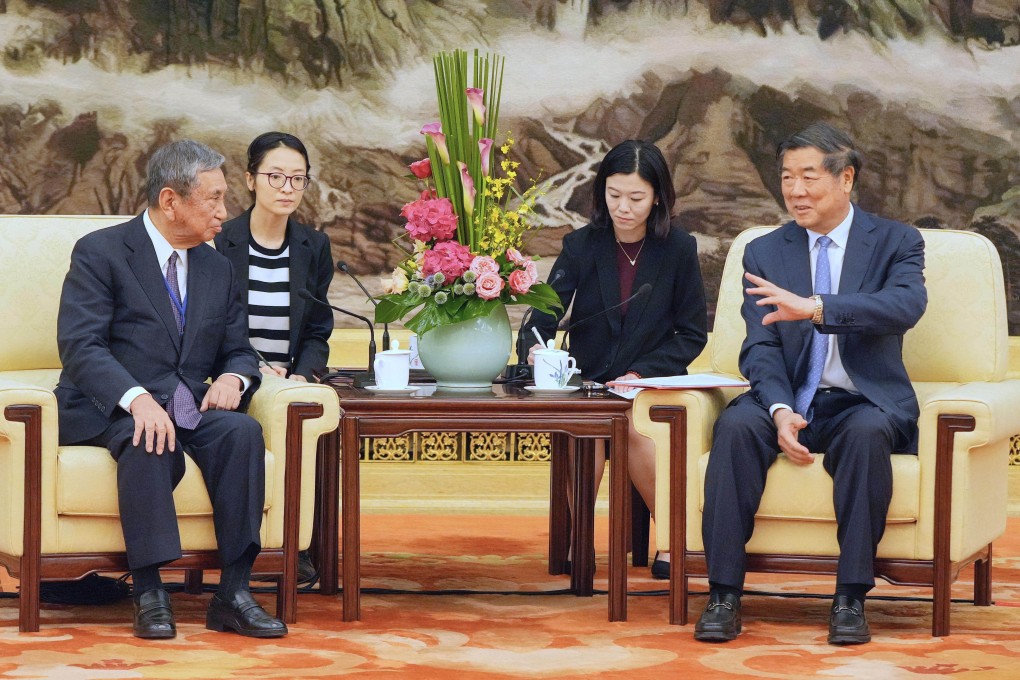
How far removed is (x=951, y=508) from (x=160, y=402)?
2.12 meters

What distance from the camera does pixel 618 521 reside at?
377 centimetres

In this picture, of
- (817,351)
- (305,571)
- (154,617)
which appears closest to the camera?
(154,617)

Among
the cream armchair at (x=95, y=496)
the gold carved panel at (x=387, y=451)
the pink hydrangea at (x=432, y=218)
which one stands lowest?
the gold carved panel at (x=387, y=451)

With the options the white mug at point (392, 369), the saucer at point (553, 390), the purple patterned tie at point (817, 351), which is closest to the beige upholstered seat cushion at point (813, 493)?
the purple patterned tie at point (817, 351)

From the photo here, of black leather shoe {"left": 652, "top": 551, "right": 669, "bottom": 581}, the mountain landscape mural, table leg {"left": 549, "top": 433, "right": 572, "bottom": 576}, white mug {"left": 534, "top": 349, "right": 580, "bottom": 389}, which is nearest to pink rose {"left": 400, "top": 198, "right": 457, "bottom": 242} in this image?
white mug {"left": 534, "top": 349, "right": 580, "bottom": 389}

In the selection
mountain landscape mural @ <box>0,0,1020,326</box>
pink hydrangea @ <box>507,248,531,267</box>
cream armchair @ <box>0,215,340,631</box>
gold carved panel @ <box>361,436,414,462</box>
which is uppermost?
mountain landscape mural @ <box>0,0,1020,326</box>

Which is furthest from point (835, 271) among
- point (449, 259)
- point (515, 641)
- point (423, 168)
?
point (515, 641)

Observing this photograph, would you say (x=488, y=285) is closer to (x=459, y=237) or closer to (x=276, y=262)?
(x=459, y=237)

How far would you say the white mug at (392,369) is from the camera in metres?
3.87

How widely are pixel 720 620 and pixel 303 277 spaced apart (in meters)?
1.77

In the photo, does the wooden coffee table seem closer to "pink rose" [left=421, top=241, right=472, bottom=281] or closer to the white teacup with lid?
the white teacup with lid

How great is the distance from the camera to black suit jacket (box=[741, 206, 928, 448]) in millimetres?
3732

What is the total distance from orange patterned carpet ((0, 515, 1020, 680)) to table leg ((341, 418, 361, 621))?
0.07 metres

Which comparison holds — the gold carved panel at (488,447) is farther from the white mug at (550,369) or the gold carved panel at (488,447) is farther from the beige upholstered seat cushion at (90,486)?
the beige upholstered seat cushion at (90,486)
